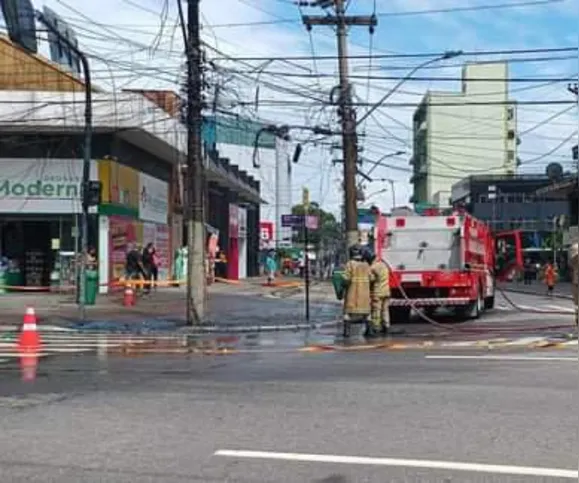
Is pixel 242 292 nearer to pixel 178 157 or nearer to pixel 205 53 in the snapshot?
pixel 178 157

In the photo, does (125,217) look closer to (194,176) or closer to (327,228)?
(194,176)

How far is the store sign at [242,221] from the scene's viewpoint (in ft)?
213

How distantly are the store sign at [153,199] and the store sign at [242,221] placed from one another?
1906 cm

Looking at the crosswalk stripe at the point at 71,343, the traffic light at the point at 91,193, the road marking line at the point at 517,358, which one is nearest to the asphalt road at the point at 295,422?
the road marking line at the point at 517,358

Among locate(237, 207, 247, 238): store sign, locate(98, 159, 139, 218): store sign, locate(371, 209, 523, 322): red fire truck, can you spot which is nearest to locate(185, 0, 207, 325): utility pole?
locate(371, 209, 523, 322): red fire truck

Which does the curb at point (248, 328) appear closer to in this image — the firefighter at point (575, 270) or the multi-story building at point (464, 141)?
the firefighter at point (575, 270)

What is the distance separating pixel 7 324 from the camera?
23984 mm

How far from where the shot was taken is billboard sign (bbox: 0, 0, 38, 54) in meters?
23.1

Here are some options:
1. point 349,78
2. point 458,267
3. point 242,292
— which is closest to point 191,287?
point 458,267

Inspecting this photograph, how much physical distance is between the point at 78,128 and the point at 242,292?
9.47 meters

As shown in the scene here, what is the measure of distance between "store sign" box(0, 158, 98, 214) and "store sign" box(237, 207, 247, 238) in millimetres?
28612

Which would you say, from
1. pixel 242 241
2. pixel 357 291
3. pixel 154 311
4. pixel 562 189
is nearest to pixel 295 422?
pixel 357 291

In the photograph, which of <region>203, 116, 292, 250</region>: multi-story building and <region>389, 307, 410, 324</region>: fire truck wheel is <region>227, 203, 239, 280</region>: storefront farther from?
<region>203, 116, 292, 250</region>: multi-story building

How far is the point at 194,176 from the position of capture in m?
23.3
